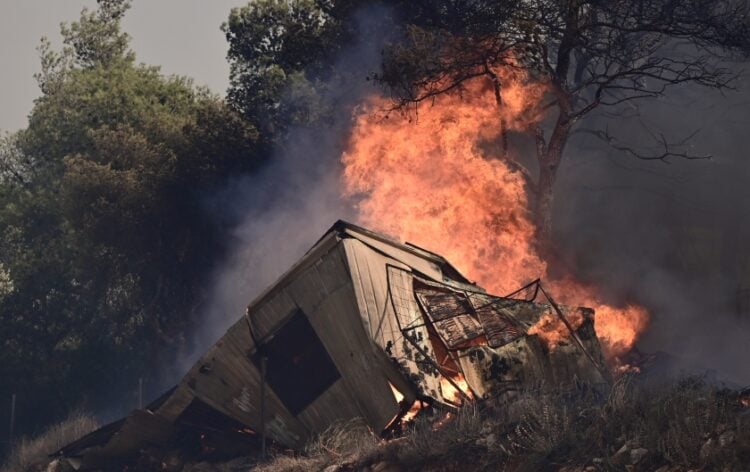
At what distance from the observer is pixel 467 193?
99.8 feet

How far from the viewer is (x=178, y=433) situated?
2381 cm

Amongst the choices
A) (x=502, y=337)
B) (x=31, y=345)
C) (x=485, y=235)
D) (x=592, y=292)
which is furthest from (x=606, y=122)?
(x=31, y=345)

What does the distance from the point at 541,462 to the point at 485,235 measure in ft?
51.1

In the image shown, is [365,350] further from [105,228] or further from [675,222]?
[105,228]

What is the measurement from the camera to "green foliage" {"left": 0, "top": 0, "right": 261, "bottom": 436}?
3947 cm

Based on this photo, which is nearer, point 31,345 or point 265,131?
point 265,131

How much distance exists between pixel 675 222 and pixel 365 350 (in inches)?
776

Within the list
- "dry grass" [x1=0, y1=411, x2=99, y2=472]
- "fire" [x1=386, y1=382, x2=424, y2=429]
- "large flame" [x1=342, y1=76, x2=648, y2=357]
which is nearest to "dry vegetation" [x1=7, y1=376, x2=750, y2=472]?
"fire" [x1=386, y1=382, x2=424, y2=429]

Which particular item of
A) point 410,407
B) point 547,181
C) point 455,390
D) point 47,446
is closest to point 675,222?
point 547,181

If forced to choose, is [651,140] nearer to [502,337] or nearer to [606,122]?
[606,122]

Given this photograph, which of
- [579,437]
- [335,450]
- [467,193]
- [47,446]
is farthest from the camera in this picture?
[47,446]

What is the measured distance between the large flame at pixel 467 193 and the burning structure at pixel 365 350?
24.2ft

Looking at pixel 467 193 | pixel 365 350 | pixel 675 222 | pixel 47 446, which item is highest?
pixel 47 446

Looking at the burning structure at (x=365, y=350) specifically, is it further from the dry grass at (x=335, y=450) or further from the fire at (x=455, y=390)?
the dry grass at (x=335, y=450)
